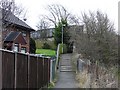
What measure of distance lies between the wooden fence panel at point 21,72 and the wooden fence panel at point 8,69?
2.02 feet

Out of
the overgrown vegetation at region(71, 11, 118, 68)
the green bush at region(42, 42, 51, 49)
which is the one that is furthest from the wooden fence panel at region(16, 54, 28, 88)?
the green bush at region(42, 42, 51, 49)

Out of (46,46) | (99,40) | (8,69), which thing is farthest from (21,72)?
(46,46)

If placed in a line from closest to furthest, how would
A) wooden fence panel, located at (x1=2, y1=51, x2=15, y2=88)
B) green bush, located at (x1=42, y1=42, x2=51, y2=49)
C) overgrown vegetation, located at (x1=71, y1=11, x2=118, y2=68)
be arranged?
1. wooden fence panel, located at (x1=2, y1=51, x2=15, y2=88)
2. overgrown vegetation, located at (x1=71, y1=11, x2=118, y2=68)
3. green bush, located at (x1=42, y1=42, x2=51, y2=49)

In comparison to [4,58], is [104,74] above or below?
below

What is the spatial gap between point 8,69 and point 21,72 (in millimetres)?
1538

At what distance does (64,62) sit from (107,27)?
444 inches

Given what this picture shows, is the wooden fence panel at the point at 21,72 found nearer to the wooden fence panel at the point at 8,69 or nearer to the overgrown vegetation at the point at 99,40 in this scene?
the wooden fence panel at the point at 8,69

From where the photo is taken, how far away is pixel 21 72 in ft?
23.0

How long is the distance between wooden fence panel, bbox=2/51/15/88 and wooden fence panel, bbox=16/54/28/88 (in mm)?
617

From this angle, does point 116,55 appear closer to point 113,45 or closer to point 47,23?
point 113,45

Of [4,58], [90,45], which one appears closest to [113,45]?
[90,45]

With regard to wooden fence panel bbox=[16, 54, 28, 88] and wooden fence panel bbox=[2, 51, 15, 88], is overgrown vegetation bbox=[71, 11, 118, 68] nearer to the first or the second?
wooden fence panel bbox=[16, 54, 28, 88]

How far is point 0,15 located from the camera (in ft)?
59.9

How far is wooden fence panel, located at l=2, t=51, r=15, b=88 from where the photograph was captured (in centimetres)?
514
